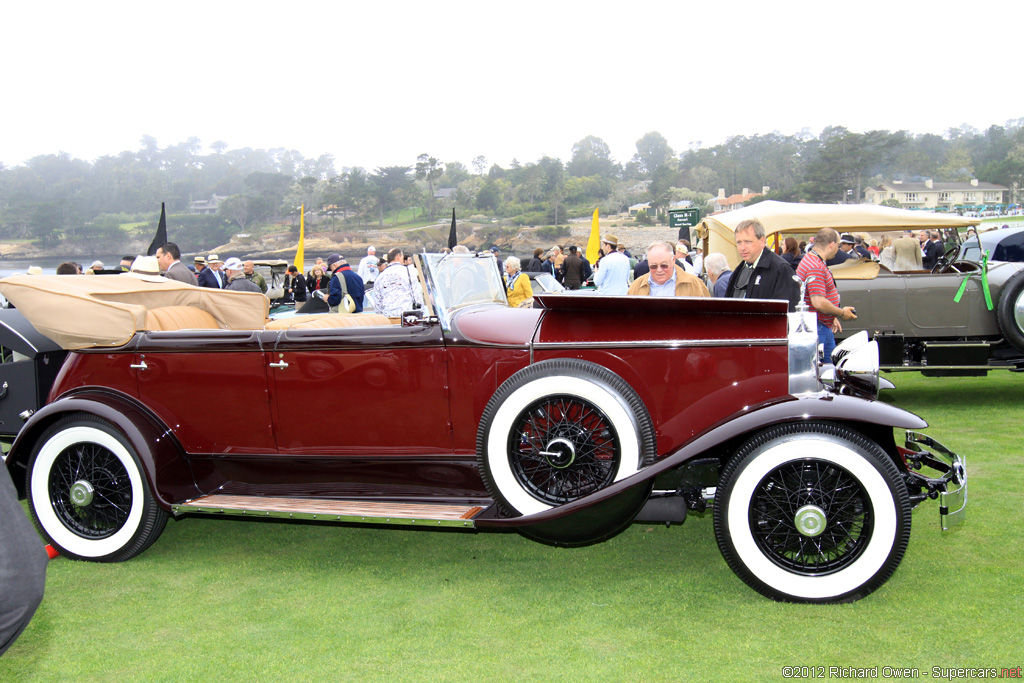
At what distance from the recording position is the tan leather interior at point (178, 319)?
4.03 m

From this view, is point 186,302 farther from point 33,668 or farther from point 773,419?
point 773,419

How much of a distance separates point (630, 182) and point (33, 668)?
118m

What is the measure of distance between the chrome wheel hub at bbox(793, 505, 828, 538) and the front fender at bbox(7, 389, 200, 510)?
314 centimetres

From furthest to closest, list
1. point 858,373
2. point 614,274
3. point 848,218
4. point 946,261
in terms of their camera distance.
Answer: point 614,274
point 946,261
point 848,218
point 858,373

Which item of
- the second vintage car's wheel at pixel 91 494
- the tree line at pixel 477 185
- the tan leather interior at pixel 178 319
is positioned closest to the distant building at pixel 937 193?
the tree line at pixel 477 185

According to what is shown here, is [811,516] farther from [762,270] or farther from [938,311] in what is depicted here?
[938,311]

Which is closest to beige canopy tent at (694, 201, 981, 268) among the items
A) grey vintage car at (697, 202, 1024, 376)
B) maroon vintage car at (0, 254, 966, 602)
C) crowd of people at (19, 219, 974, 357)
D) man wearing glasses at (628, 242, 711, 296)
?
grey vintage car at (697, 202, 1024, 376)

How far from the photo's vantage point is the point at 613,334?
10.9 ft

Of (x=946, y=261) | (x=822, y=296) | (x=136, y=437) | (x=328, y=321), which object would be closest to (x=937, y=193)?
(x=946, y=261)

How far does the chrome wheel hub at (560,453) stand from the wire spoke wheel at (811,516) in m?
0.81

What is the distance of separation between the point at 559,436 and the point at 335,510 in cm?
118

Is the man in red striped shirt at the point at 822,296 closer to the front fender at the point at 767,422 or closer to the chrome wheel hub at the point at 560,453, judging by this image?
the front fender at the point at 767,422

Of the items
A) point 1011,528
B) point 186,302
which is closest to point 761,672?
point 1011,528

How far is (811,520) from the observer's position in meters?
2.91
